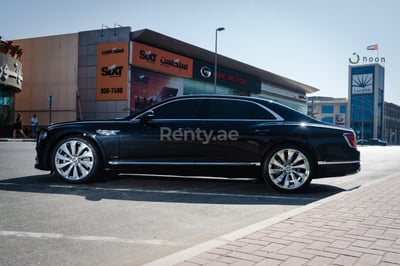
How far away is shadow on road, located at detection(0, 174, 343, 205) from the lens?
18.5 feet

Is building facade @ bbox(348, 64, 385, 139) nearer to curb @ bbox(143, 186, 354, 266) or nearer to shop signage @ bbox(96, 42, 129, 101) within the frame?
shop signage @ bbox(96, 42, 129, 101)

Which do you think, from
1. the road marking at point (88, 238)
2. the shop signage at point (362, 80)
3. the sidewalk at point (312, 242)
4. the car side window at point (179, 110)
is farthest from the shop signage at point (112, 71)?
the shop signage at point (362, 80)

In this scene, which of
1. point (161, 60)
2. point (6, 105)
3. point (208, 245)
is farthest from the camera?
point (161, 60)

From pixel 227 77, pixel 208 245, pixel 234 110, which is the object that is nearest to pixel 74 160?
pixel 234 110

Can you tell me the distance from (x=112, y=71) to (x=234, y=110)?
33028mm

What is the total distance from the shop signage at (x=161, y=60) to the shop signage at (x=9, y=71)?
10106 millimetres

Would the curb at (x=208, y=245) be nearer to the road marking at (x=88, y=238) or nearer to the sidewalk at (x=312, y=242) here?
the sidewalk at (x=312, y=242)

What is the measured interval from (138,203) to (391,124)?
439ft

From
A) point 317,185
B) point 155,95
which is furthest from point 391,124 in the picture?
point 317,185

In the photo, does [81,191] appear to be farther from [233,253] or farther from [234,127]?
[233,253]

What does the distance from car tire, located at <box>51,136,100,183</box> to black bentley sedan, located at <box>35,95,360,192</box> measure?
0.02 metres

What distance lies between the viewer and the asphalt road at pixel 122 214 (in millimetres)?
3193

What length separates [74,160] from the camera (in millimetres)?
6730

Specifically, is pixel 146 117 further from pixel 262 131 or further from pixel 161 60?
pixel 161 60
